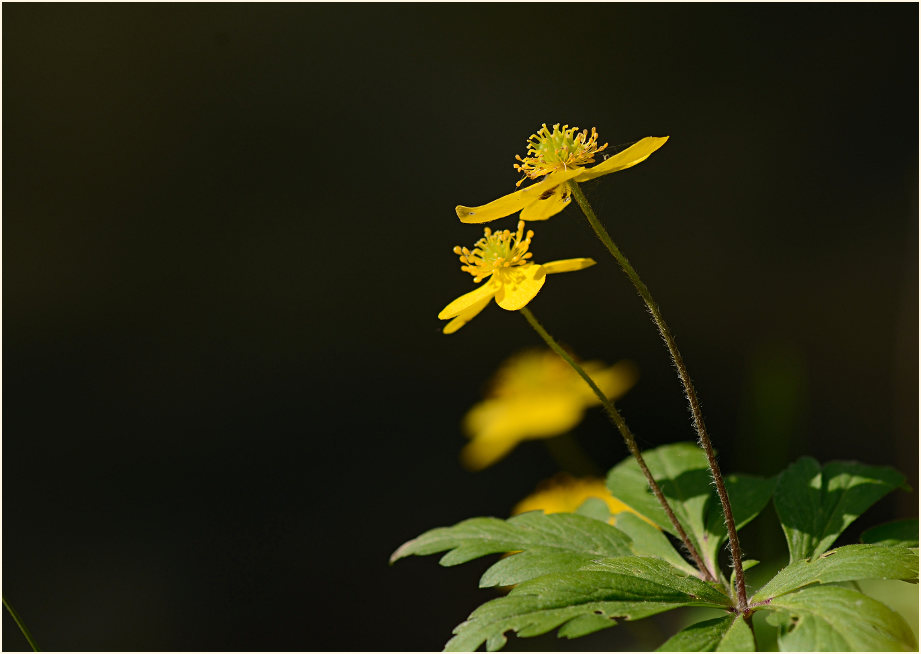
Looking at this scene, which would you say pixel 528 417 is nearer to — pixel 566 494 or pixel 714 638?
pixel 566 494

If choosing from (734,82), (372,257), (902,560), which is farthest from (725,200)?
(902,560)

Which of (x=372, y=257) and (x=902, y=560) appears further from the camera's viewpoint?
(x=372, y=257)

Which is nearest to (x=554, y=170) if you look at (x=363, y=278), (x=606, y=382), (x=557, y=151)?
(x=557, y=151)

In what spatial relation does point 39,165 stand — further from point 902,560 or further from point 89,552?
point 902,560

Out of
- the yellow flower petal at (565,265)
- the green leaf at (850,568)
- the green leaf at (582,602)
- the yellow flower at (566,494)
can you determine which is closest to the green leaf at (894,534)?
the green leaf at (850,568)

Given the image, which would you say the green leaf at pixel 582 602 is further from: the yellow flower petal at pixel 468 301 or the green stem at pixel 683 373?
the yellow flower petal at pixel 468 301

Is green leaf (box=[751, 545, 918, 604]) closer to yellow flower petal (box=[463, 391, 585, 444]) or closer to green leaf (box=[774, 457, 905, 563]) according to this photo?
green leaf (box=[774, 457, 905, 563])
